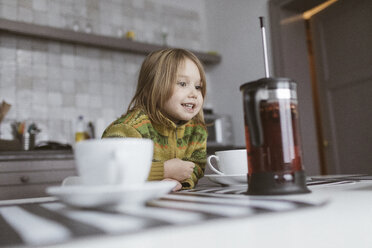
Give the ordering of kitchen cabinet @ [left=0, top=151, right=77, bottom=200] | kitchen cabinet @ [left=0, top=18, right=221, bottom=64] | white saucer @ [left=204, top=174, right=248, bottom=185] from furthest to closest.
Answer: kitchen cabinet @ [left=0, top=18, right=221, bottom=64], kitchen cabinet @ [left=0, top=151, right=77, bottom=200], white saucer @ [left=204, top=174, right=248, bottom=185]

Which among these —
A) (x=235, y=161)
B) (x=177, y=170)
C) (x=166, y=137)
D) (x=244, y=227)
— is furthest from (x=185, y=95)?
(x=244, y=227)

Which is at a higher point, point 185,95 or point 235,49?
point 235,49


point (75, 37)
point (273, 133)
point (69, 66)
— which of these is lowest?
point (273, 133)

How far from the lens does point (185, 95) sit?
120 centimetres

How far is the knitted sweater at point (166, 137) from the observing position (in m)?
1.04

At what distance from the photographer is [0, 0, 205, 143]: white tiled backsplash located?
8.36 feet

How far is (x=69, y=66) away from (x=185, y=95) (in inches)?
72.4

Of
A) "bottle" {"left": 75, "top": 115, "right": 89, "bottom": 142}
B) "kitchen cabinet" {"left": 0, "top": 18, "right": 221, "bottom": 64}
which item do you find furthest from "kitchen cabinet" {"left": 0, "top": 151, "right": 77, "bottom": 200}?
"kitchen cabinet" {"left": 0, "top": 18, "right": 221, "bottom": 64}

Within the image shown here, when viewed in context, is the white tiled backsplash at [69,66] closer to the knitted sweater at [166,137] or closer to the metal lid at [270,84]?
the knitted sweater at [166,137]

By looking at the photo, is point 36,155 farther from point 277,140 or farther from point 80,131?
point 277,140

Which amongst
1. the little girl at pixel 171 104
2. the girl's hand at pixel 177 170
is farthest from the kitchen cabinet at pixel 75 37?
the girl's hand at pixel 177 170

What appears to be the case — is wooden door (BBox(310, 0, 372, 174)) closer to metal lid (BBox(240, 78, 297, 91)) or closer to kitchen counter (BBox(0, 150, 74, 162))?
kitchen counter (BBox(0, 150, 74, 162))

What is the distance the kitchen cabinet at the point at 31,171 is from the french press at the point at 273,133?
5.86 ft

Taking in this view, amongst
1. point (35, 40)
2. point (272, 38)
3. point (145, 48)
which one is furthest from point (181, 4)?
point (35, 40)
